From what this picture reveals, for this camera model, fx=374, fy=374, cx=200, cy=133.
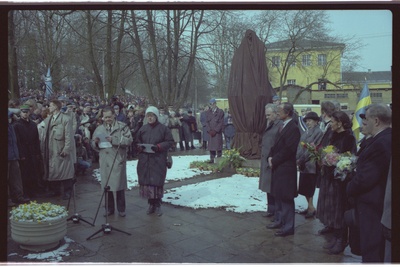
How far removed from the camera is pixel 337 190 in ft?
15.1

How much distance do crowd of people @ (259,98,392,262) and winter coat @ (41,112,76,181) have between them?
3.54 m

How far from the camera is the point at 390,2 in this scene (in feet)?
8.47

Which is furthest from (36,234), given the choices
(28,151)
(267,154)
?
(267,154)

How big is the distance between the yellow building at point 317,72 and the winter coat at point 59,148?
5474 millimetres

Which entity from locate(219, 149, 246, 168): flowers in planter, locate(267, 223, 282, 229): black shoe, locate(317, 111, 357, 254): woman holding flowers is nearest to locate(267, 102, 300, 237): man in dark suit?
locate(267, 223, 282, 229): black shoe

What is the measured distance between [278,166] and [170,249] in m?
1.82

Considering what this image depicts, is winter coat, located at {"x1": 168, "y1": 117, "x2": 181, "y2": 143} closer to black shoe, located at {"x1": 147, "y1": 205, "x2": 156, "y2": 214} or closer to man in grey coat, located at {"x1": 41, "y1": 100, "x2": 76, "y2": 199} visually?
→ man in grey coat, located at {"x1": 41, "y1": 100, "x2": 76, "y2": 199}

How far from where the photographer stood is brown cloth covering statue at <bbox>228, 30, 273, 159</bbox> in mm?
9852

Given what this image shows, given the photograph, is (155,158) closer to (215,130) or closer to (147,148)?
(147,148)

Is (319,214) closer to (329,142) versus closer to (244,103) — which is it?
(329,142)

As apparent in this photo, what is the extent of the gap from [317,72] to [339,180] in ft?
41.3

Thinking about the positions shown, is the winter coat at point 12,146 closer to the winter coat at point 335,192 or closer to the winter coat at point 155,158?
the winter coat at point 155,158

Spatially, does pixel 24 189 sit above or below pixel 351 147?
below

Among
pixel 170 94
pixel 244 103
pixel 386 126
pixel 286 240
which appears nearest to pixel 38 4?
pixel 386 126
